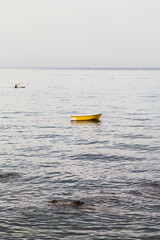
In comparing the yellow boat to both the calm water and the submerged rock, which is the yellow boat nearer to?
the calm water

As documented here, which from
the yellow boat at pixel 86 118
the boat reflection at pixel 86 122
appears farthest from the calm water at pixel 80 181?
the yellow boat at pixel 86 118

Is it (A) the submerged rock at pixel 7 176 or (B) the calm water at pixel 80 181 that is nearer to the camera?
(B) the calm water at pixel 80 181

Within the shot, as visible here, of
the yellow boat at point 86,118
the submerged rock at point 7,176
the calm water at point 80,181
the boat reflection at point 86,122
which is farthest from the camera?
the yellow boat at point 86,118

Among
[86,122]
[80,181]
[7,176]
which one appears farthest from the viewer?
[86,122]

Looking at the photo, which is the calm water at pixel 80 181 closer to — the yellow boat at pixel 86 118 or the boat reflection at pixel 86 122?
the boat reflection at pixel 86 122

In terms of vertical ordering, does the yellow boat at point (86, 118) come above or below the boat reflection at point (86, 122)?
above

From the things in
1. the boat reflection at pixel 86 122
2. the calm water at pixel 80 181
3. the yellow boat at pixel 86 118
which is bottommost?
the calm water at pixel 80 181

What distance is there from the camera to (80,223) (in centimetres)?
1612

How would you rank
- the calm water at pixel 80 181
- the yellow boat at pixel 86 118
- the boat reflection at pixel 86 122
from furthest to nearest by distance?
the yellow boat at pixel 86 118
the boat reflection at pixel 86 122
the calm water at pixel 80 181

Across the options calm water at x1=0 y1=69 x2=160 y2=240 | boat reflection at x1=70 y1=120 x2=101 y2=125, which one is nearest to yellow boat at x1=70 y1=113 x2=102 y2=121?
boat reflection at x1=70 y1=120 x2=101 y2=125

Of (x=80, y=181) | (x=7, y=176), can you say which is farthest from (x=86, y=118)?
(x=80, y=181)

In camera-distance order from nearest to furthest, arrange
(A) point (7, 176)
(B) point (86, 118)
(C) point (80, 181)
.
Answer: (C) point (80, 181)
(A) point (7, 176)
(B) point (86, 118)

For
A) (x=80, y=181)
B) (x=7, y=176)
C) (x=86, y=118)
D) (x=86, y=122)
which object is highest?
(x=86, y=118)

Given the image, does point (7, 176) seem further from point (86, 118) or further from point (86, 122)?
point (86, 118)
